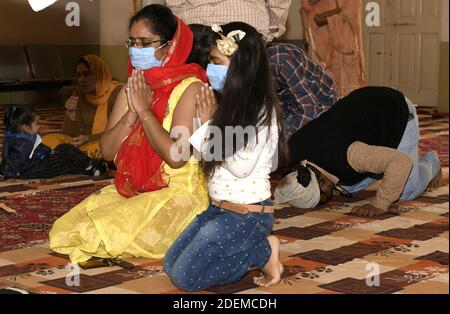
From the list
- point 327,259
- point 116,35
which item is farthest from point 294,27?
point 327,259

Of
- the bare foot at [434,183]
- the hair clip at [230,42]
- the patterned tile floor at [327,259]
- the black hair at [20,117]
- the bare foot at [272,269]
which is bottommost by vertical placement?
the bare foot at [434,183]

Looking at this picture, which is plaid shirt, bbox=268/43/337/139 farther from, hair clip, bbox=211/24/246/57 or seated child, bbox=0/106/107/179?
hair clip, bbox=211/24/246/57

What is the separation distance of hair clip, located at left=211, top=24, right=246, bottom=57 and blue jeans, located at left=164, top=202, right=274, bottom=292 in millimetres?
567

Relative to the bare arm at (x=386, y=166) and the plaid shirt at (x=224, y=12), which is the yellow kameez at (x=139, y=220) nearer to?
the plaid shirt at (x=224, y=12)

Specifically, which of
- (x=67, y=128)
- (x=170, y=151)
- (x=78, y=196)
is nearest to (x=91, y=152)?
(x=67, y=128)

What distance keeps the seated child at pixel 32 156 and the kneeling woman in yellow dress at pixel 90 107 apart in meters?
0.22

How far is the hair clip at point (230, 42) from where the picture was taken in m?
2.93

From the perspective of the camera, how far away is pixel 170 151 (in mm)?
3369

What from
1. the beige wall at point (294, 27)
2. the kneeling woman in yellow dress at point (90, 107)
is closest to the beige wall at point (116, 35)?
the beige wall at point (294, 27)

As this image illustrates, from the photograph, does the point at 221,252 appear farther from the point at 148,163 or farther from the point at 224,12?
the point at 224,12

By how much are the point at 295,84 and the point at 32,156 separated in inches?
76.8

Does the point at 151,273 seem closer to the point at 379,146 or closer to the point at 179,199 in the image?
the point at 179,199

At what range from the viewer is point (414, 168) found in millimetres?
4820

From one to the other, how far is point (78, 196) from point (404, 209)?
1.87 m
